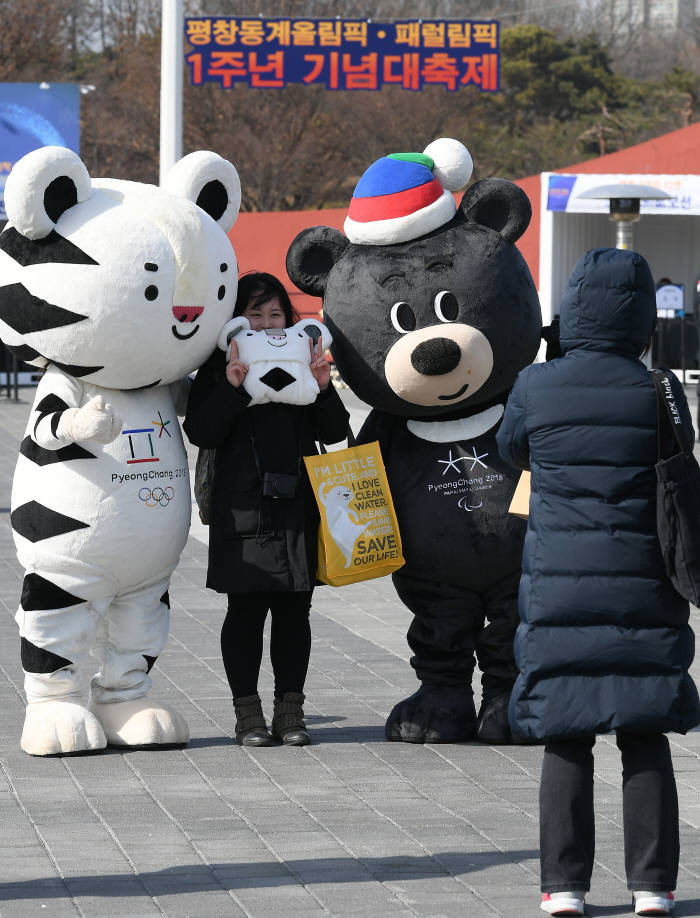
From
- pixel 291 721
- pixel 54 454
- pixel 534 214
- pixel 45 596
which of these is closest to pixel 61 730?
pixel 45 596

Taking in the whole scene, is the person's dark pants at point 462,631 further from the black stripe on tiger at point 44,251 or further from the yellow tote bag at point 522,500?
the black stripe on tiger at point 44,251

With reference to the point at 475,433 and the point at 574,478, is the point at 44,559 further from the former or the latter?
the point at 574,478

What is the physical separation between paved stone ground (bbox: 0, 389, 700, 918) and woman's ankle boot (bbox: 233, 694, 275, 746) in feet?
0.19

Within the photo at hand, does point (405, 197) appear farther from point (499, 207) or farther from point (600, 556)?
point (600, 556)

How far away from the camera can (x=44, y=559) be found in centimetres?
522

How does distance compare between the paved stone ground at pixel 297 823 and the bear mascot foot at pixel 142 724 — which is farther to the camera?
the bear mascot foot at pixel 142 724

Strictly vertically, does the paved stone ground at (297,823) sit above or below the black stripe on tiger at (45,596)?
below

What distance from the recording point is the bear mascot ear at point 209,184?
5527 millimetres

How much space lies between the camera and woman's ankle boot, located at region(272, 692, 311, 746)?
17.9 ft

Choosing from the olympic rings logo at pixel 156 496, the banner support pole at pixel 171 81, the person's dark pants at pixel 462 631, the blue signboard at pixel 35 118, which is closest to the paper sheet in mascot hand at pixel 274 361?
the olympic rings logo at pixel 156 496

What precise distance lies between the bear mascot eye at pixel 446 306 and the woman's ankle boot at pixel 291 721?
4.64ft

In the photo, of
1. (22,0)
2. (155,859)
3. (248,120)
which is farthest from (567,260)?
(22,0)

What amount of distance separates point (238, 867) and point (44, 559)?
57.8 inches

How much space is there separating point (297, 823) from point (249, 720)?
0.94m
